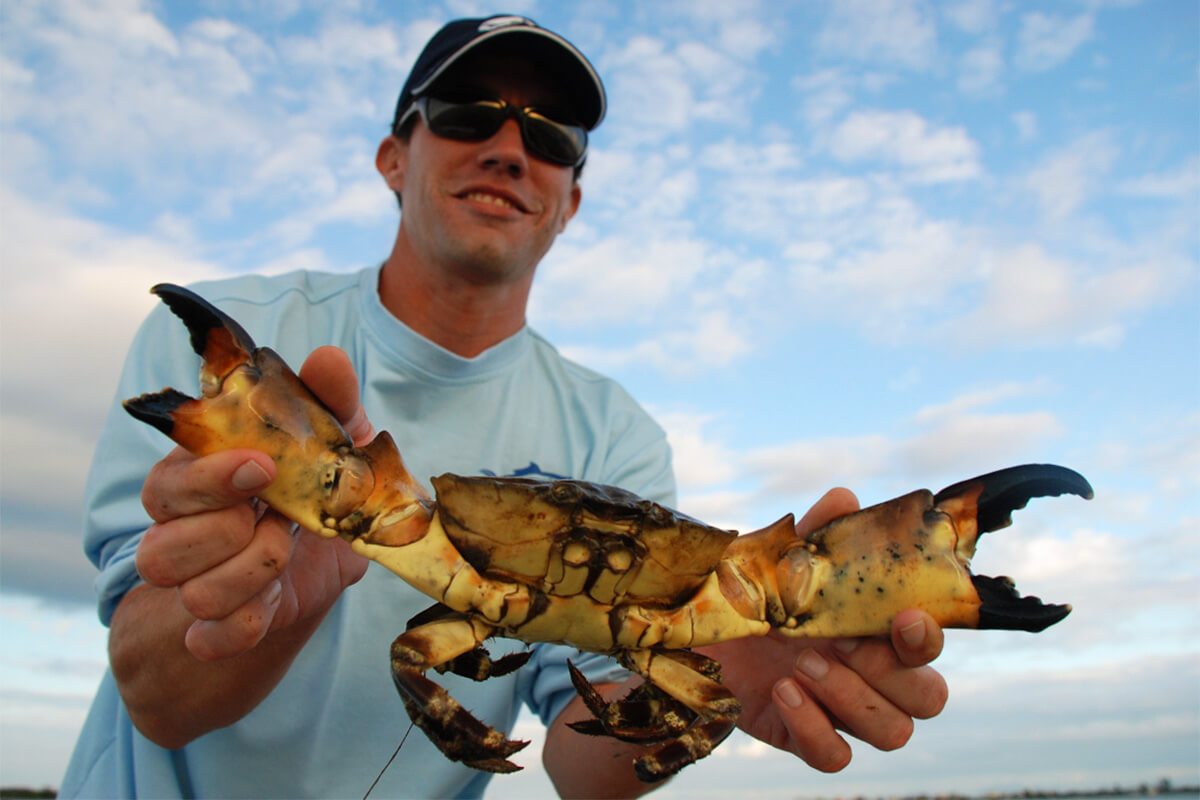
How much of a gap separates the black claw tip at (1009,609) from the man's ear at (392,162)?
13.4 feet

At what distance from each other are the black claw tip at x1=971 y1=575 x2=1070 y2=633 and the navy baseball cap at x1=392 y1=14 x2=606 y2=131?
344 centimetres

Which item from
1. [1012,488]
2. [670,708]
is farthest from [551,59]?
[670,708]

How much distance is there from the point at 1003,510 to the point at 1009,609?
1.06ft

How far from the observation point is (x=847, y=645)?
269cm

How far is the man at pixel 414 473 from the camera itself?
7.84 ft

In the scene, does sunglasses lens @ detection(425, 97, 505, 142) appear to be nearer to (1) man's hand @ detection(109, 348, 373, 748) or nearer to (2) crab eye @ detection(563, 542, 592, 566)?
(1) man's hand @ detection(109, 348, 373, 748)

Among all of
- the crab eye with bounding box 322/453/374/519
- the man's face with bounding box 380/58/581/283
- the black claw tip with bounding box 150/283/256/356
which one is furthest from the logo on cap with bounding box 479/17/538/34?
the crab eye with bounding box 322/453/374/519

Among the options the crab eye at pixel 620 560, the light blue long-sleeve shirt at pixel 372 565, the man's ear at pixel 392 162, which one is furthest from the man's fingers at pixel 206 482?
the man's ear at pixel 392 162

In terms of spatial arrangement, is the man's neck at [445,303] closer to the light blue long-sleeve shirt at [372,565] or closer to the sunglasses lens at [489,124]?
the light blue long-sleeve shirt at [372,565]

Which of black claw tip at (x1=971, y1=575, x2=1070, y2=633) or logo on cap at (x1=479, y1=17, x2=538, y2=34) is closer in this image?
black claw tip at (x1=971, y1=575, x2=1070, y2=633)

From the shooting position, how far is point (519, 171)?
4.60 m

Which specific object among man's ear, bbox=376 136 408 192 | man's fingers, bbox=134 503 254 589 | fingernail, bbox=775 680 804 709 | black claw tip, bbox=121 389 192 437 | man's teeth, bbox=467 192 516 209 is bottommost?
fingernail, bbox=775 680 804 709

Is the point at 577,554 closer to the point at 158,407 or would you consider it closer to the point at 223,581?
the point at 223,581

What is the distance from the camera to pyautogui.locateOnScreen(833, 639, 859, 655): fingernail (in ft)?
8.79
